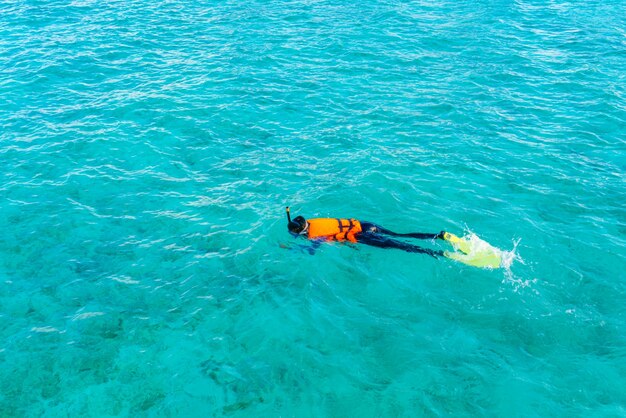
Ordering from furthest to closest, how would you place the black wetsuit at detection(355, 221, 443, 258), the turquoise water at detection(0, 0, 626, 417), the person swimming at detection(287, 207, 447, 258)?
the black wetsuit at detection(355, 221, 443, 258)
the person swimming at detection(287, 207, 447, 258)
the turquoise water at detection(0, 0, 626, 417)

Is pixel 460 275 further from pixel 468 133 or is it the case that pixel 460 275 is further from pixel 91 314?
pixel 91 314

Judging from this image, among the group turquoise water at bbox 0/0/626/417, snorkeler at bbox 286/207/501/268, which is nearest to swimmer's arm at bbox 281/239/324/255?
snorkeler at bbox 286/207/501/268

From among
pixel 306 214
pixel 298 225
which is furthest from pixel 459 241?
pixel 306 214

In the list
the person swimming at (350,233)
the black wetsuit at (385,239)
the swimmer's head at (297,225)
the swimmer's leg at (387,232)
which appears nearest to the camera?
the swimmer's head at (297,225)

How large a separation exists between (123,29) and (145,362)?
26919mm

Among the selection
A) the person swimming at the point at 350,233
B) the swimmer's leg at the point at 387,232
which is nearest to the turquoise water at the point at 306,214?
the person swimming at the point at 350,233

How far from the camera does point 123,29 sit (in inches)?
1315

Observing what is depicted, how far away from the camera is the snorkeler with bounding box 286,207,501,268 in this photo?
1598 cm

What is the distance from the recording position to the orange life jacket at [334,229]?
16.1 m

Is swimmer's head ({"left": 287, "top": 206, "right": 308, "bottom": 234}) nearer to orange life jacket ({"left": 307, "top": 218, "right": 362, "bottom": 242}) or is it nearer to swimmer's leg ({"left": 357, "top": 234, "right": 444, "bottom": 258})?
orange life jacket ({"left": 307, "top": 218, "right": 362, "bottom": 242})

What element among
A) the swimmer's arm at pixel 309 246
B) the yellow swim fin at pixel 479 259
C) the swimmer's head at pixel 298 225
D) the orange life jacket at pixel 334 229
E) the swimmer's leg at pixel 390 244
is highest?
the swimmer's head at pixel 298 225

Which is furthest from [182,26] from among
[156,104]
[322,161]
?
[322,161]

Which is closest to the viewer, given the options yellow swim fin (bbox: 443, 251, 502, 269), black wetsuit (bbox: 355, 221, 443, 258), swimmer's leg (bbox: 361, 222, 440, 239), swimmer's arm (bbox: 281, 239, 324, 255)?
yellow swim fin (bbox: 443, 251, 502, 269)

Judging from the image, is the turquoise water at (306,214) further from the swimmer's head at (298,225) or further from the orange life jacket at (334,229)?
the swimmer's head at (298,225)
